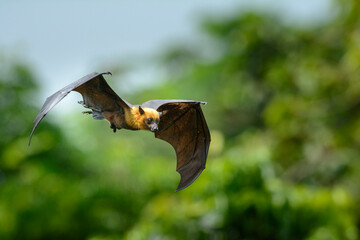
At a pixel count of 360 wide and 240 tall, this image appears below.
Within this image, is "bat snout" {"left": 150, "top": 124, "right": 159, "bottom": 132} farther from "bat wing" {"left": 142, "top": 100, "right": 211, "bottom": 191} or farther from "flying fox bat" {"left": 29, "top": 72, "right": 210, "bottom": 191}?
"bat wing" {"left": 142, "top": 100, "right": 211, "bottom": 191}

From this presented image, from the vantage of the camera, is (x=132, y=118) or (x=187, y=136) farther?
(x=187, y=136)

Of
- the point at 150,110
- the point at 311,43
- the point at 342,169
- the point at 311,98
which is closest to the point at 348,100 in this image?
the point at 311,98

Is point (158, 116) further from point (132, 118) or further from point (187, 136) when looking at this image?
point (187, 136)

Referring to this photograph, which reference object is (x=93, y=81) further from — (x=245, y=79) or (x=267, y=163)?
(x=245, y=79)

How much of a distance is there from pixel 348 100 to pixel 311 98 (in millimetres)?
457

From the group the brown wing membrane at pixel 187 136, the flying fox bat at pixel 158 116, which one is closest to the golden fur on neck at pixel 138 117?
the flying fox bat at pixel 158 116

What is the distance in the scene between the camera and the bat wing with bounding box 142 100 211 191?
971 millimetres

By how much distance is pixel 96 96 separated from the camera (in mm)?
787

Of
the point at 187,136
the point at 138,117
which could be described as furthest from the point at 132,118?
the point at 187,136

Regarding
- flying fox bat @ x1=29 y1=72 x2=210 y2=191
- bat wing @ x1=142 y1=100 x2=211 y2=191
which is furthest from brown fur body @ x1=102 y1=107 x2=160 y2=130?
bat wing @ x1=142 y1=100 x2=211 y2=191

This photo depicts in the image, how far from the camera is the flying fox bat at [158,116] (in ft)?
2.42

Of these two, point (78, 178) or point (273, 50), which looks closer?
point (78, 178)

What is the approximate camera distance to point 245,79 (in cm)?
663

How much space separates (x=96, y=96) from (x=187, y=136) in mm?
310
